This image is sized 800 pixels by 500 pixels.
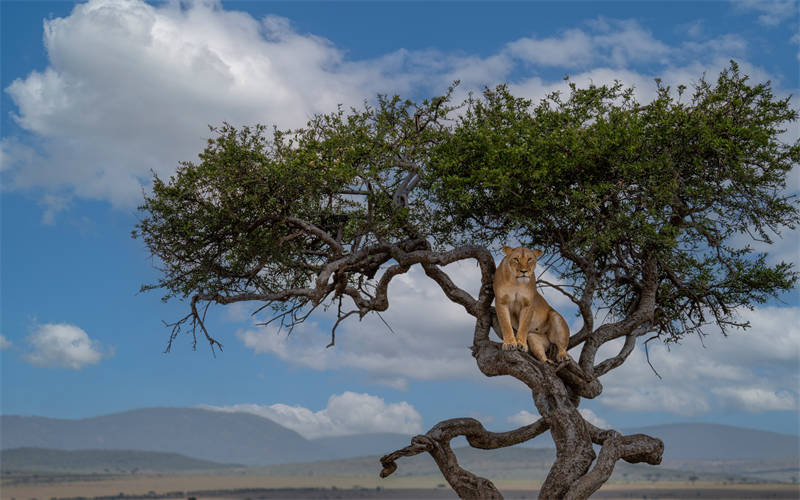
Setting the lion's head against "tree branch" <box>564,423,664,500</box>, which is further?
the lion's head

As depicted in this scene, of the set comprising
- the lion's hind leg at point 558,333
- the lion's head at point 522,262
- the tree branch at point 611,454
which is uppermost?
the lion's head at point 522,262

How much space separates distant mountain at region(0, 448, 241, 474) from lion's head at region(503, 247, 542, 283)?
165 m

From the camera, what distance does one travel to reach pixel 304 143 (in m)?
15.5

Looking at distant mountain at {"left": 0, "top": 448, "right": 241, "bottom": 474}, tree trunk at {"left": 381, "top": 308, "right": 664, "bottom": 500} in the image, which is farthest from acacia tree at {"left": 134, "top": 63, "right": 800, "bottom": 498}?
distant mountain at {"left": 0, "top": 448, "right": 241, "bottom": 474}

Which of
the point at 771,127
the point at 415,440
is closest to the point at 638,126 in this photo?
the point at 771,127

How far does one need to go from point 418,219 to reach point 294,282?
3.65m

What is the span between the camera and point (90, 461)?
170000mm

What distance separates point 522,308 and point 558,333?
0.90 meters

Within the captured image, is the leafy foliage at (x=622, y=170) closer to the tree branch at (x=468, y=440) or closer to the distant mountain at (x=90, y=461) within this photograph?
the tree branch at (x=468, y=440)

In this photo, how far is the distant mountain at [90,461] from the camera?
166 metres

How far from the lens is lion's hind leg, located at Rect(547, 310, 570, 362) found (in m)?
14.0

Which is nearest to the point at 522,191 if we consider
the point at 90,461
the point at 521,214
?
the point at 521,214

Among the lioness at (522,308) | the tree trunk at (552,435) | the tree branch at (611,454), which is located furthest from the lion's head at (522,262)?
the tree branch at (611,454)

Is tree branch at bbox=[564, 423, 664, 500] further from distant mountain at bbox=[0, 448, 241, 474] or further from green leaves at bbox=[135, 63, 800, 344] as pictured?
distant mountain at bbox=[0, 448, 241, 474]
